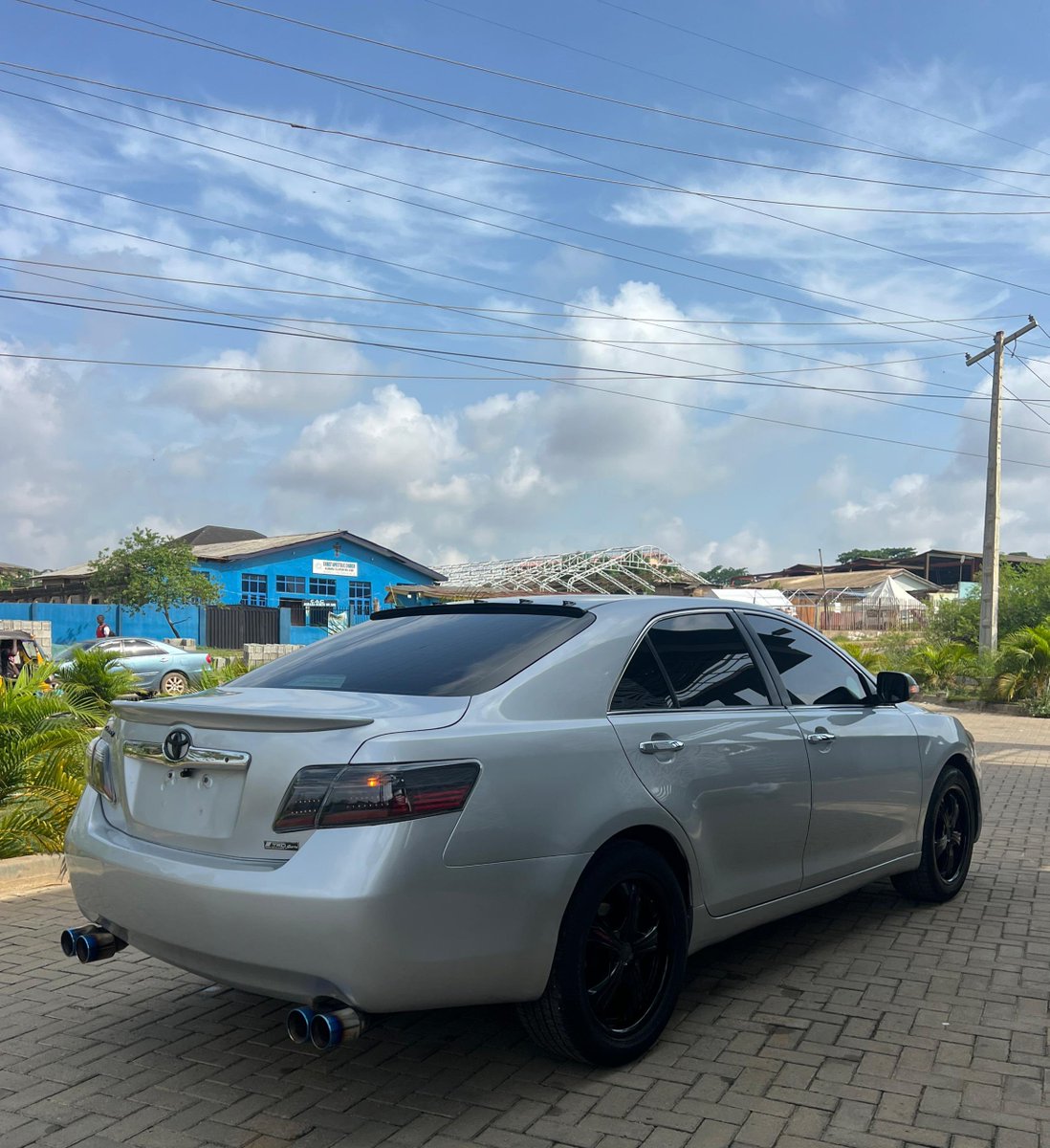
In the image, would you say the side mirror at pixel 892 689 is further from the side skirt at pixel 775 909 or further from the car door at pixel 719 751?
A: the car door at pixel 719 751

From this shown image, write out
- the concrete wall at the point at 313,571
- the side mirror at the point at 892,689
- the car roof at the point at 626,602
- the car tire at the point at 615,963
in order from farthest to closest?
the concrete wall at the point at 313,571
the side mirror at the point at 892,689
the car roof at the point at 626,602
the car tire at the point at 615,963

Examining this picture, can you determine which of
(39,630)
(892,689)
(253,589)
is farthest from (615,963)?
(253,589)

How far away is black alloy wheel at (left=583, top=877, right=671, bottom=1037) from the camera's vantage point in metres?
3.72

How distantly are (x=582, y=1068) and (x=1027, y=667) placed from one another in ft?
62.1

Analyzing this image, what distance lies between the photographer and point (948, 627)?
27766 mm

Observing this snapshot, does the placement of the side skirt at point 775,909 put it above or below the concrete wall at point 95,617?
below

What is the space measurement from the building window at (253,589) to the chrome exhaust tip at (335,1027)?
5108 cm

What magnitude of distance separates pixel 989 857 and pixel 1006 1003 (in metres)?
3.21

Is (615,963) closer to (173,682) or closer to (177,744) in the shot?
(177,744)

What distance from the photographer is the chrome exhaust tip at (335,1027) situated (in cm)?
311

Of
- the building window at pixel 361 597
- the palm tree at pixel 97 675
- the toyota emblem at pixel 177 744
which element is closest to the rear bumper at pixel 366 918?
the toyota emblem at pixel 177 744

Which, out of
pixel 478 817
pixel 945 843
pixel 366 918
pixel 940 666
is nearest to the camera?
pixel 366 918

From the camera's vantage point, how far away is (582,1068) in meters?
3.86

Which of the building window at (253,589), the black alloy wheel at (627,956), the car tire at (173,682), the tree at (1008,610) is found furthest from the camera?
the building window at (253,589)
